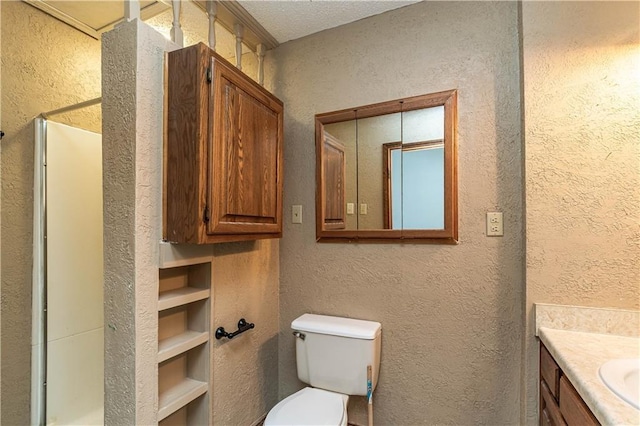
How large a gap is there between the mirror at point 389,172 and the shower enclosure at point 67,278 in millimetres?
1397

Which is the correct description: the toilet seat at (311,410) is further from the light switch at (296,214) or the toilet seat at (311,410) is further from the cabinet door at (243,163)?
the light switch at (296,214)

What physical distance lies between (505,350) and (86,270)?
7.80 ft

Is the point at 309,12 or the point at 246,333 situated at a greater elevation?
the point at 309,12

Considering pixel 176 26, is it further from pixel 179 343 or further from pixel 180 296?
pixel 179 343

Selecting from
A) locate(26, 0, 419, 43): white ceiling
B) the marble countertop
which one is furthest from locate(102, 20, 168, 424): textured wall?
the marble countertop

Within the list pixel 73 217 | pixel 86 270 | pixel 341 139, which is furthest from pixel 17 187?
pixel 341 139

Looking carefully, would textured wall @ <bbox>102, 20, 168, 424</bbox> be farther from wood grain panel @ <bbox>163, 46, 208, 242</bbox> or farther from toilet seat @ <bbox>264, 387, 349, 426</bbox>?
toilet seat @ <bbox>264, 387, 349, 426</bbox>

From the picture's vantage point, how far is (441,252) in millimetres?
1517

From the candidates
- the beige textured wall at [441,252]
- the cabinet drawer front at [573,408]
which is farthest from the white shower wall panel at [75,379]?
the cabinet drawer front at [573,408]

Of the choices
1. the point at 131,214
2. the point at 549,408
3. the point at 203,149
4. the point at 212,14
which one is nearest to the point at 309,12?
the point at 212,14

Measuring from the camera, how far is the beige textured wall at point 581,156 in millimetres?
1146

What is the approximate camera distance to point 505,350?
4.58ft

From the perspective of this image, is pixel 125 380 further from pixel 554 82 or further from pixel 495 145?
pixel 554 82

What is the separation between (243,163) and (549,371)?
149cm
